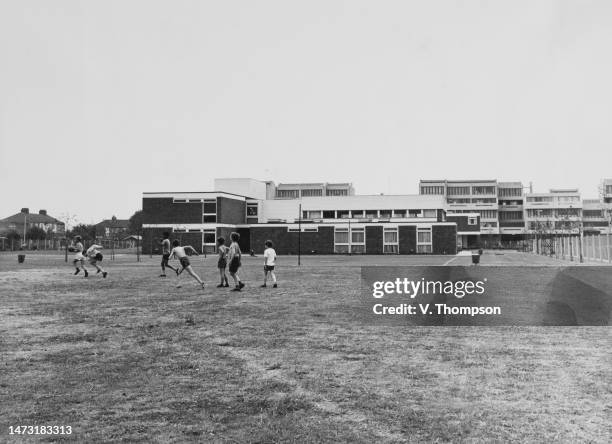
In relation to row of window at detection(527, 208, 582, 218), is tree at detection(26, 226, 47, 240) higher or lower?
lower

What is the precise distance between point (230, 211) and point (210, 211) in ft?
14.4

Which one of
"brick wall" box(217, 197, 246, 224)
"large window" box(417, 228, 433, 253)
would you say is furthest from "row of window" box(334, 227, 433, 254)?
"brick wall" box(217, 197, 246, 224)

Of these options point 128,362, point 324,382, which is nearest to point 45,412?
point 128,362

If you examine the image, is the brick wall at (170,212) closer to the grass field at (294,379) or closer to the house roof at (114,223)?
the grass field at (294,379)

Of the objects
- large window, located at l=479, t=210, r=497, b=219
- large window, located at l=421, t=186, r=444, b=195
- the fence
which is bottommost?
the fence

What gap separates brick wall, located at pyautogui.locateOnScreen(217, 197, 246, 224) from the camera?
69188 millimetres

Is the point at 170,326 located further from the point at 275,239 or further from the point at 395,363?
the point at 275,239

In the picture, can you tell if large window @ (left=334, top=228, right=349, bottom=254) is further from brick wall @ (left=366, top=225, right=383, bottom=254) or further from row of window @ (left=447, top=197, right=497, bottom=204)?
row of window @ (left=447, top=197, right=497, bottom=204)

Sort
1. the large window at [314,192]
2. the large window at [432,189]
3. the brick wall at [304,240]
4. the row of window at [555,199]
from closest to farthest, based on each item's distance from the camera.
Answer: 1. the brick wall at [304,240]
2. the row of window at [555,199]
3. the large window at [432,189]
4. the large window at [314,192]

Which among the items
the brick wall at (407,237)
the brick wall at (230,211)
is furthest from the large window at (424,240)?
the brick wall at (230,211)

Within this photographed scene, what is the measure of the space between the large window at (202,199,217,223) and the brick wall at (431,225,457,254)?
2729 cm

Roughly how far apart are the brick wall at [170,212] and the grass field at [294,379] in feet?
188

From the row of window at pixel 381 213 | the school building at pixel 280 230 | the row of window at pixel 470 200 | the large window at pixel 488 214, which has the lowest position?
the school building at pixel 280 230

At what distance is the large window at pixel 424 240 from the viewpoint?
69250mm
